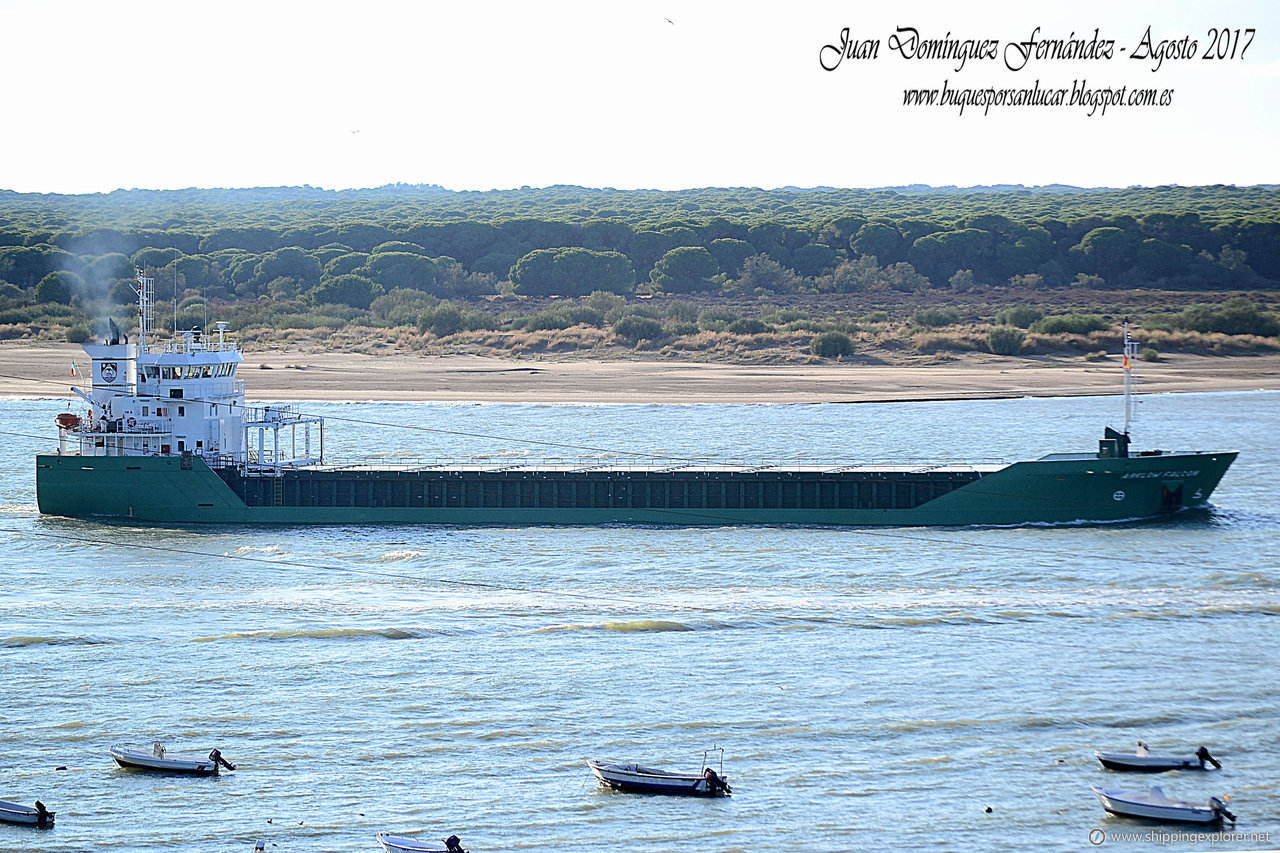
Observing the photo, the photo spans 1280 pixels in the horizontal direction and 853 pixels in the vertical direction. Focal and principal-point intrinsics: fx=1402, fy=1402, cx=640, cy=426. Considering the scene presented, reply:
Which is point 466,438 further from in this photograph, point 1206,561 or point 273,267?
point 273,267

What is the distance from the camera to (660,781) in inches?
899

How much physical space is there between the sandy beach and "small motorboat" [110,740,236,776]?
5420 centimetres

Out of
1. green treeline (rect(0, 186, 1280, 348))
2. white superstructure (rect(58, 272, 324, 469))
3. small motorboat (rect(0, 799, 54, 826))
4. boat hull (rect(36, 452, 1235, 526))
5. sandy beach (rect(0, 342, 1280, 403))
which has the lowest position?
small motorboat (rect(0, 799, 54, 826))

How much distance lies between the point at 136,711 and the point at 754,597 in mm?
14988

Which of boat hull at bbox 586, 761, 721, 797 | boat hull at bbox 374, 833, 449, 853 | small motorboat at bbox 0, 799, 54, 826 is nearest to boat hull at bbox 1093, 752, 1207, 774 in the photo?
boat hull at bbox 586, 761, 721, 797

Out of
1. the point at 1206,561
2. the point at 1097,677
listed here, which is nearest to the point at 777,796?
the point at 1097,677

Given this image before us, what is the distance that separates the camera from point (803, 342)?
9719cm

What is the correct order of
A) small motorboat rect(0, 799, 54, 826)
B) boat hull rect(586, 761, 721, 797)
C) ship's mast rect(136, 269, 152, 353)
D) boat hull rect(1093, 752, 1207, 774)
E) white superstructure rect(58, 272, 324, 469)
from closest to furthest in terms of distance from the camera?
small motorboat rect(0, 799, 54, 826)
boat hull rect(586, 761, 721, 797)
boat hull rect(1093, 752, 1207, 774)
ship's mast rect(136, 269, 152, 353)
white superstructure rect(58, 272, 324, 469)

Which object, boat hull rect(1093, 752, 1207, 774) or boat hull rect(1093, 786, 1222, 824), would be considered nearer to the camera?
boat hull rect(1093, 786, 1222, 824)

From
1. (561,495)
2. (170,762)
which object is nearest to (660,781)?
(170,762)

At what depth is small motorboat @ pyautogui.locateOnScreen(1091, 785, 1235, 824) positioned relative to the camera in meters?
21.4

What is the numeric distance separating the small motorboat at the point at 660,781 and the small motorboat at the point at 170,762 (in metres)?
6.42

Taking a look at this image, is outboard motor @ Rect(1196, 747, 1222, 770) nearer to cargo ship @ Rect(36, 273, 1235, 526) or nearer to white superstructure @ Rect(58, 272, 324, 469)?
cargo ship @ Rect(36, 273, 1235, 526)

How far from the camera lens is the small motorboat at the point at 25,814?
71.4 feet
